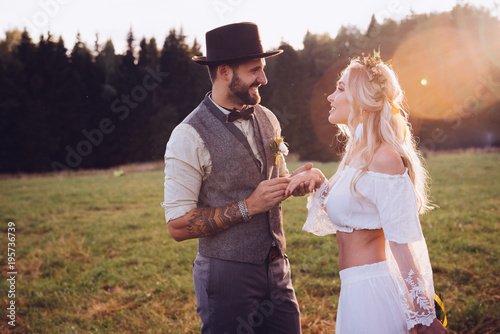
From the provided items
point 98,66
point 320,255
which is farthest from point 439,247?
point 98,66

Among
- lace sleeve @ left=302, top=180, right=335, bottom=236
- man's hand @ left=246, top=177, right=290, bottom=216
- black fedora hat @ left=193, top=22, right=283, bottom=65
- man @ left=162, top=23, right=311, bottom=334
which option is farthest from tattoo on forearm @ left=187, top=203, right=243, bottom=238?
black fedora hat @ left=193, top=22, right=283, bottom=65

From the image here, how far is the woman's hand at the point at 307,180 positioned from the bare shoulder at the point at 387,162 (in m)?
0.46

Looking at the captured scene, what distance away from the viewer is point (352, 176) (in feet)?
7.91

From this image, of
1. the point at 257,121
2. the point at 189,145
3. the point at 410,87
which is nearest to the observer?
the point at 189,145

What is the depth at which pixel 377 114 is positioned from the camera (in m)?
2.50

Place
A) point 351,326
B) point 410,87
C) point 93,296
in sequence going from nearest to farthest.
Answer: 1. point 351,326
2. point 93,296
3. point 410,87

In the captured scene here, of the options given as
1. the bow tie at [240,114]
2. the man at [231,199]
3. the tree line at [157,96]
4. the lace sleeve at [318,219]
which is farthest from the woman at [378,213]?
the tree line at [157,96]

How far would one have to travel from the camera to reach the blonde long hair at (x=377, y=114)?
2.39 metres

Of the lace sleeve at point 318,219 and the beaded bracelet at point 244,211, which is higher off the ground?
the beaded bracelet at point 244,211

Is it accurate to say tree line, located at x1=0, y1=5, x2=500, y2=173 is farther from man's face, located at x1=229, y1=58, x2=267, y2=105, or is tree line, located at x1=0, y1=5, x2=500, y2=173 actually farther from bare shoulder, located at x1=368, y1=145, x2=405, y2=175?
bare shoulder, located at x1=368, y1=145, x2=405, y2=175

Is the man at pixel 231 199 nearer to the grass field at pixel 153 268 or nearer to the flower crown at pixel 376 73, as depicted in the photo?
A: the flower crown at pixel 376 73

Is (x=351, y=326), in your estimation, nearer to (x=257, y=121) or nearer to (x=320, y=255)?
(x=257, y=121)

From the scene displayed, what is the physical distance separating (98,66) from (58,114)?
6494 millimetres

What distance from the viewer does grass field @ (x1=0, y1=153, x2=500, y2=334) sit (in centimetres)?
486
